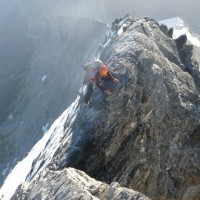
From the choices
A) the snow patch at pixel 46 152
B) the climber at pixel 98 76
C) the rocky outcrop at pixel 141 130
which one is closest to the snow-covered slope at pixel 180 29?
the snow patch at pixel 46 152

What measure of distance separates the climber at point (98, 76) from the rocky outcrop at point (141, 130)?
38cm

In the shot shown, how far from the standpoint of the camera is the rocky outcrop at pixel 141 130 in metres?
26.2

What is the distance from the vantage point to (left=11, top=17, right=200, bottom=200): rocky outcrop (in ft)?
86.1

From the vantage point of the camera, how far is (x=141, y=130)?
28234 mm

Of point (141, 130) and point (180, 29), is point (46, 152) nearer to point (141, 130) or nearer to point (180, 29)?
point (141, 130)

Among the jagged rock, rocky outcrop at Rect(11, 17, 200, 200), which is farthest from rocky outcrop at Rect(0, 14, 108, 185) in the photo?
the jagged rock

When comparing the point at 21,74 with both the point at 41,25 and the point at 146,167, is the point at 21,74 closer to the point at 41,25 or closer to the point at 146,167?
the point at 41,25

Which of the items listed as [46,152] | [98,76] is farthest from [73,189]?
[46,152]

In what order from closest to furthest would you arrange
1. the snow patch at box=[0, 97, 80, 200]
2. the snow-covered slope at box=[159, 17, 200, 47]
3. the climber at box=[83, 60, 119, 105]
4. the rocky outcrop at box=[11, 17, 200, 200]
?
the rocky outcrop at box=[11, 17, 200, 200] → the climber at box=[83, 60, 119, 105] → the snow patch at box=[0, 97, 80, 200] → the snow-covered slope at box=[159, 17, 200, 47]

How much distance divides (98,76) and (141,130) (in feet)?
13.3

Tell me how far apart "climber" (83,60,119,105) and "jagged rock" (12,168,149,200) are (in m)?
6.05

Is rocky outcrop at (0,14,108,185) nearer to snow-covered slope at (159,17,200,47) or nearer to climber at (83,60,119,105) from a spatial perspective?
snow-covered slope at (159,17,200,47)

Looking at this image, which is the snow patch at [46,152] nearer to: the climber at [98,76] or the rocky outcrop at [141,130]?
the rocky outcrop at [141,130]

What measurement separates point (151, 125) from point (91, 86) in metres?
4.31
